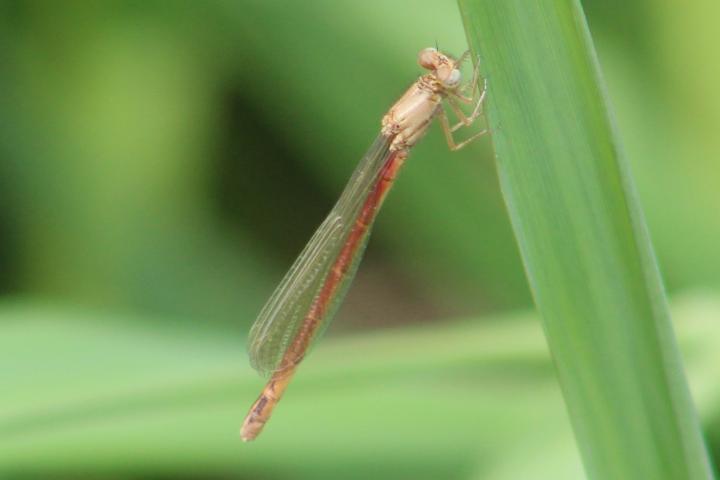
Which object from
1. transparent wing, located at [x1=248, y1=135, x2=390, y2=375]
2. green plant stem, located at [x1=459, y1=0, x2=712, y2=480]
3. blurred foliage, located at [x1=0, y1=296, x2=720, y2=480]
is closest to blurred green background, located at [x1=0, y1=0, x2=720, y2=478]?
blurred foliage, located at [x1=0, y1=296, x2=720, y2=480]

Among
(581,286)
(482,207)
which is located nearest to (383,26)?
(482,207)

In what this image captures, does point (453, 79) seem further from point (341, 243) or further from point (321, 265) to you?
point (321, 265)

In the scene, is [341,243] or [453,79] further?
[341,243]

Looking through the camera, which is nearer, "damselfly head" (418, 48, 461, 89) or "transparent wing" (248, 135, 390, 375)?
"damselfly head" (418, 48, 461, 89)

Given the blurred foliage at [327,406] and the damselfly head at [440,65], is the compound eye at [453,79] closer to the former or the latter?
the damselfly head at [440,65]

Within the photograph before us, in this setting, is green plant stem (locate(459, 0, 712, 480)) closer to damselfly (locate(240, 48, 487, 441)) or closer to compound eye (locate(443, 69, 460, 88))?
damselfly (locate(240, 48, 487, 441))

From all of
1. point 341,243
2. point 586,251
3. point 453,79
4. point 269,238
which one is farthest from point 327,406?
point 269,238

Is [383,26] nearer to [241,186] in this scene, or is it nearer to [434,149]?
[434,149]
